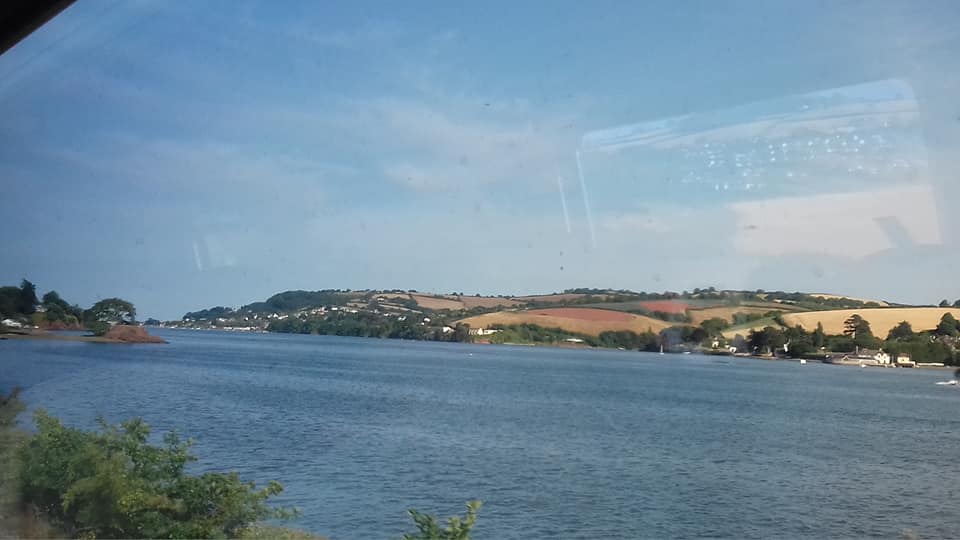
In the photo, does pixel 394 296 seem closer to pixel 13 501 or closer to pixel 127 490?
pixel 13 501

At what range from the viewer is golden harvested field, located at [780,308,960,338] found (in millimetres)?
11297

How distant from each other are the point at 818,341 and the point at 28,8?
12.7 meters

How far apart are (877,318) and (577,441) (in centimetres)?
538

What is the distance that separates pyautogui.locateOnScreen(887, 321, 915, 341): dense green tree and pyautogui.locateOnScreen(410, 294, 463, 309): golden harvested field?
1315cm

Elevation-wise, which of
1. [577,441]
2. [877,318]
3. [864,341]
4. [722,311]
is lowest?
[577,441]

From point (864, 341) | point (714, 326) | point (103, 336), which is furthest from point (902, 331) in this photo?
point (103, 336)

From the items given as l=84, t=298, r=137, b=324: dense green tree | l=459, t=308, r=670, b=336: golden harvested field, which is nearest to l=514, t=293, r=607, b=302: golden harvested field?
l=459, t=308, r=670, b=336: golden harvested field

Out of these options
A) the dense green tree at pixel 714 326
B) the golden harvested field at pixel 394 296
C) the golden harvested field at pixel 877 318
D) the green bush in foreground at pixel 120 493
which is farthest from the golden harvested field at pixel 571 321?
the green bush in foreground at pixel 120 493

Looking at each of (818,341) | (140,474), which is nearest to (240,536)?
(140,474)

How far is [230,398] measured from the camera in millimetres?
18125

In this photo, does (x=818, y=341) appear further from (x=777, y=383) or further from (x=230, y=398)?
(x=230, y=398)

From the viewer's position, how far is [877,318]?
40.0ft

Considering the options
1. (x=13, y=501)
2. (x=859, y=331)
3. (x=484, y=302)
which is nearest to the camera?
(x=13, y=501)

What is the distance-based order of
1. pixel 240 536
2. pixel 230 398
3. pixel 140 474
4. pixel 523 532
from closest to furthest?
pixel 240 536, pixel 140 474, pixel 523 532, pixel 230 398
